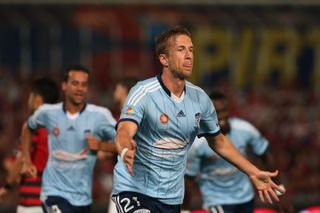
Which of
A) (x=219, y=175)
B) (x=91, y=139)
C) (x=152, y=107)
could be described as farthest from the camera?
(x=219, y=175)

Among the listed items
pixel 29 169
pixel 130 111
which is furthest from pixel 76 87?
pixel 130 111

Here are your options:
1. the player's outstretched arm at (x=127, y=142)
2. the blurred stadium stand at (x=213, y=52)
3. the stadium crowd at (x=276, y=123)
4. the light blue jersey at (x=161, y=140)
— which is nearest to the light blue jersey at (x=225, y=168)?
the light blue jersey at (x=161, y=140)

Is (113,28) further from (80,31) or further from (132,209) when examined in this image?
(132,209)

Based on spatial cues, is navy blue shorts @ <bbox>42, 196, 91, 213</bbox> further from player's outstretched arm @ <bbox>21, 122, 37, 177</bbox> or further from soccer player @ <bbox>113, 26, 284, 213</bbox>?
soccer player @ <bbox>113, 26, 284, 213</bbox>

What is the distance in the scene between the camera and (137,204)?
7.34 m

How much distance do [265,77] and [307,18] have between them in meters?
1.57

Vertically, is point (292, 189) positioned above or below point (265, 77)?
below

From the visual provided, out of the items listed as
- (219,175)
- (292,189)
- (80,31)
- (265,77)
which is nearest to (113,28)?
(80,31)

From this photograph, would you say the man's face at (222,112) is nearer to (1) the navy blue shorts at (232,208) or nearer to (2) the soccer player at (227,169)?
(2) the soccer player at (227,169)

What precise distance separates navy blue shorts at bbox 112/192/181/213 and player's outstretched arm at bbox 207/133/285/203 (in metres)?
0.67

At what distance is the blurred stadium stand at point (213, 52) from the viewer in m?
17.9

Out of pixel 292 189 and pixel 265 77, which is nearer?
pixel 292 189

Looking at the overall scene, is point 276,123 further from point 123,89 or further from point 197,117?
point 197,117

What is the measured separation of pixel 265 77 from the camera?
19703 millimetres
